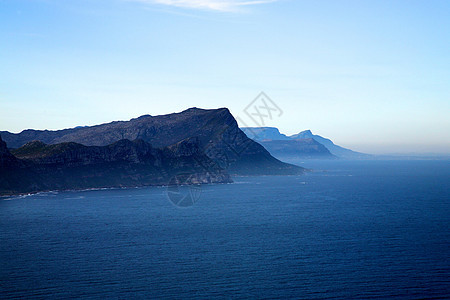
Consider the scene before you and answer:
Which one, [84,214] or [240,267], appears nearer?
[240,267]

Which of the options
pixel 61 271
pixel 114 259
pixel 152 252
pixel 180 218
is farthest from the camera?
pixel 180 218

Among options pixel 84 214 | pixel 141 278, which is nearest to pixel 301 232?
pixel 141 278

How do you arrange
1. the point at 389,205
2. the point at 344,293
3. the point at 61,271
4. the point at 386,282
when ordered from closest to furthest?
1. the point at 344,293
2. the point at 386,282
3. the point at 61,271
4. the point at 389,205

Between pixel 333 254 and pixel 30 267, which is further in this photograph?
pixel 333 254

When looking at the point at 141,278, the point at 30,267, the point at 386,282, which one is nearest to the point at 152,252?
the point at 141,278

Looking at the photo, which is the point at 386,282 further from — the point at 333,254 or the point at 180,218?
the point at 180,218

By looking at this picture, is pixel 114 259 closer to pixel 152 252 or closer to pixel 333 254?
pixel 152 252

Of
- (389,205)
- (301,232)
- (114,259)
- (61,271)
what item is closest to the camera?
(61,271)
